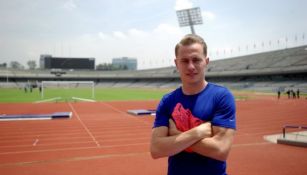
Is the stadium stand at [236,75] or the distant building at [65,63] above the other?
the distant building at [65,63]

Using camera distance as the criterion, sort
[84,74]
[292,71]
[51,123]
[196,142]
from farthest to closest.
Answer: [84,74] < [292,71] < [51,123] < [196,142]

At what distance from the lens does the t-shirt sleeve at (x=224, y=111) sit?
7.20 feet

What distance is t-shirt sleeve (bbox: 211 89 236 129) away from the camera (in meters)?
2.20

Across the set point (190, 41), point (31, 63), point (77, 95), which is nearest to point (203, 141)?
point (190, 41)

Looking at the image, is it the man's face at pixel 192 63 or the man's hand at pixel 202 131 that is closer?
the man's hand at pixel 202 131

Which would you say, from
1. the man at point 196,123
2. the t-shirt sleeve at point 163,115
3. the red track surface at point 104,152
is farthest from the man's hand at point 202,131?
the red track surface at point 104,152

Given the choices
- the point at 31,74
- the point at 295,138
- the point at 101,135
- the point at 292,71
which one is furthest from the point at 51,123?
the point at 31,74

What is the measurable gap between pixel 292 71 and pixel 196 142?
59.7m

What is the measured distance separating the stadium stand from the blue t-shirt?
53.2 meters

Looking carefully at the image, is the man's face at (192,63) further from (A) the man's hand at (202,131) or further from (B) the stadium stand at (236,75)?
(B) the stadium stand at (236,75)

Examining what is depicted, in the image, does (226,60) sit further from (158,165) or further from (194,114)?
(194,114)

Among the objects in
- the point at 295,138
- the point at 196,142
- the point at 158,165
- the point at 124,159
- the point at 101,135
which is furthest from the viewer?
the point at 101,135

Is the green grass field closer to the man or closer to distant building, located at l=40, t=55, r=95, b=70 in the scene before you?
the man

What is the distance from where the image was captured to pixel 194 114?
2225 mm
